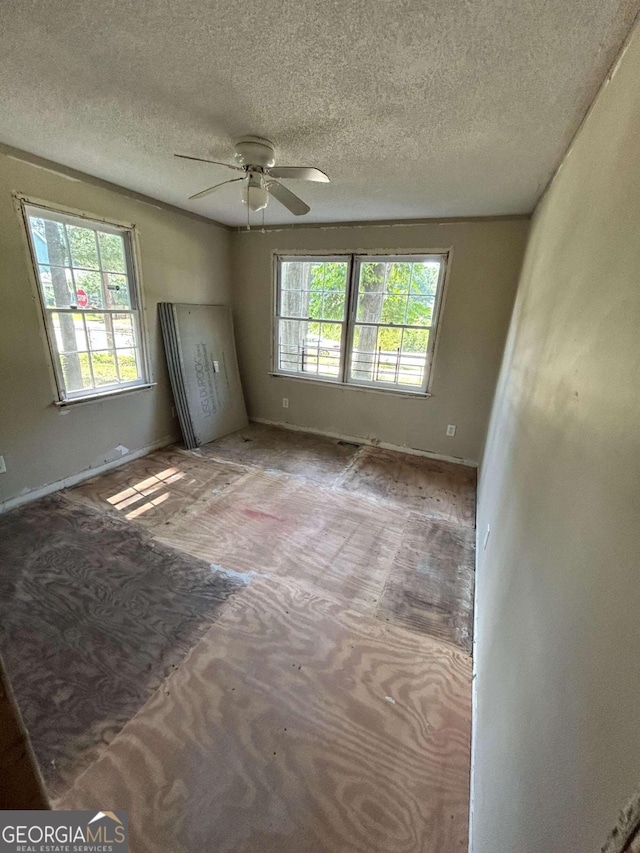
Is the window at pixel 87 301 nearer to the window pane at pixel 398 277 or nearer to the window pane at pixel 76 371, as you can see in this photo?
the window pane at pixel 76 371

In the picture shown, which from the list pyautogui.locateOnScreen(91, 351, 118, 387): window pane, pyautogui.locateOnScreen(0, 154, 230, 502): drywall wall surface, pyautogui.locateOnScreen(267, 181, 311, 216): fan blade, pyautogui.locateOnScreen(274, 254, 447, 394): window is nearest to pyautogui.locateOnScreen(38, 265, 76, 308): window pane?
pyautogui.locateOnScreen(0, 154, 230, 502): drywall wall surface

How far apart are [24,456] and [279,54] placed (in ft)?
9.75

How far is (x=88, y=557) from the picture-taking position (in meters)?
2.15

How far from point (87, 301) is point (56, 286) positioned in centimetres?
24

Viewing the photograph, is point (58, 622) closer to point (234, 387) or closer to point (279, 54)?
point (279, 54)

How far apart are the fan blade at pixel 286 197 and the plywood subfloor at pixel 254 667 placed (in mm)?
2149

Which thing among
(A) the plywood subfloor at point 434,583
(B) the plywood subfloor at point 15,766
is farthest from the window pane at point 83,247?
(A) the plywood subfloor at point 434,583

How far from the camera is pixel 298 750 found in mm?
1278

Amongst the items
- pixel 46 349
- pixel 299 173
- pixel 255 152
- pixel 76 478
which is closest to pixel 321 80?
pixel 299 173

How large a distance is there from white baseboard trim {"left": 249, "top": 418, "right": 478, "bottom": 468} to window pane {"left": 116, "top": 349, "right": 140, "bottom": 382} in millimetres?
1662

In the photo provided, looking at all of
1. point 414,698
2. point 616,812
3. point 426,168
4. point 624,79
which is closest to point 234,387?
point 426,168

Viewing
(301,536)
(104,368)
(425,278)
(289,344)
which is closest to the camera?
(301,536)

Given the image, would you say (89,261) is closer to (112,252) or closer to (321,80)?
(112,252)

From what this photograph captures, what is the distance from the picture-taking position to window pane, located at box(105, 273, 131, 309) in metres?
3.04
